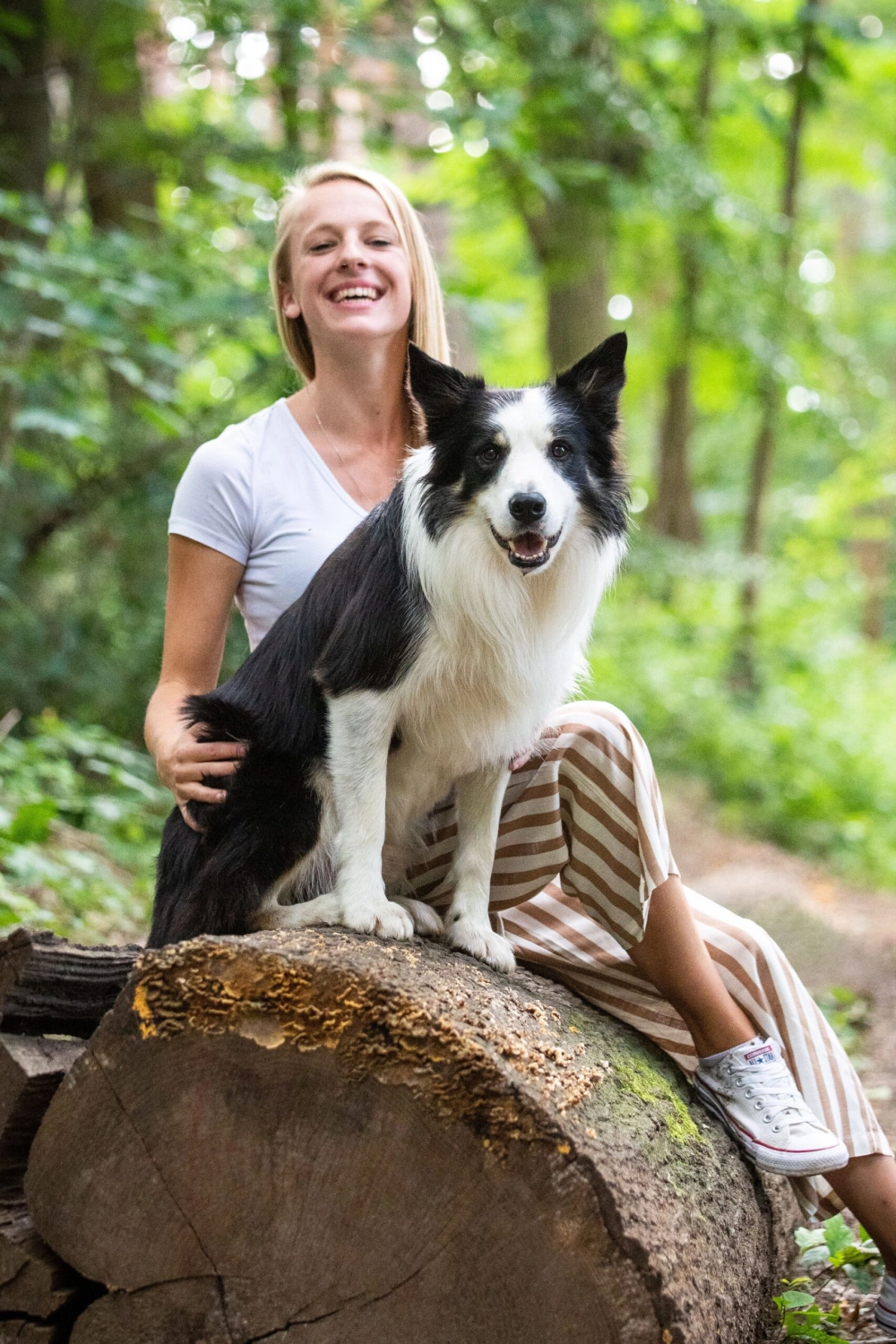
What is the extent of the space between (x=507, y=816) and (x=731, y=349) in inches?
266

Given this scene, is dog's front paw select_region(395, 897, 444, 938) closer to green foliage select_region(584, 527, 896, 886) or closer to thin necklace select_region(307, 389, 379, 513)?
thin necklace select_region(307, 389, 379, 513)

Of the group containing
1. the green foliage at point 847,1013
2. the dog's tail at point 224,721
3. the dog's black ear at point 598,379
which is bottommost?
the green foliage at point 847,1013

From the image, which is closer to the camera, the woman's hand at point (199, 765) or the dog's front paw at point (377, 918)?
the dog's front paw at point (377, 918)

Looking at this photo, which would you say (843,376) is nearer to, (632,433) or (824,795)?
(824,795)

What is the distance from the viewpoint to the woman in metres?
2.41

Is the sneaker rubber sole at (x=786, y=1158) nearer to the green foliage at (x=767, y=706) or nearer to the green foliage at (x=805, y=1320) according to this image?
the green foliage at (x=805, y=1320)

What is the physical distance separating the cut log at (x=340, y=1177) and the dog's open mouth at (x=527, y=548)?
0.84 m

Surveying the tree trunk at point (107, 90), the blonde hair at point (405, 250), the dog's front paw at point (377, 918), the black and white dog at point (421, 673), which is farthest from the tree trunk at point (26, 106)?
the dog's front paw at point (377, 918)

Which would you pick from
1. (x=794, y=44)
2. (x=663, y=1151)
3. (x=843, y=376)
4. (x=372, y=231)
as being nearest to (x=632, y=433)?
(x=843, y=376)

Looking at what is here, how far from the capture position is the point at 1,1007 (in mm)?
2088

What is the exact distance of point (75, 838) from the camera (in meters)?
4.94

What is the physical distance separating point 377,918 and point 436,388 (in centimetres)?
109

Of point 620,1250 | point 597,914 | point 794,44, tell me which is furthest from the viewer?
point 794,44

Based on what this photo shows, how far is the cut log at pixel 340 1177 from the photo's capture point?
5.63 ft
